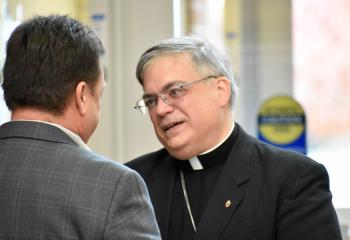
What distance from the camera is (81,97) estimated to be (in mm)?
1347

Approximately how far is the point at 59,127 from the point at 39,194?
0.50ft

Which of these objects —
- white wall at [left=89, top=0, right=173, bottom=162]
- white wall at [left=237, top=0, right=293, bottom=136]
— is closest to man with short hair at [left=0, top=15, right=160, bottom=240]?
white wall at [left=89, top=0, right=173, bottom=162]

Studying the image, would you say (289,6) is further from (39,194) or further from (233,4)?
(39,194)

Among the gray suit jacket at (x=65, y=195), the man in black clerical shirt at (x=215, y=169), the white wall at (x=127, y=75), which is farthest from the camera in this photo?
the white wall at (x=127, y=75)

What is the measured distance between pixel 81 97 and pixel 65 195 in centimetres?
22

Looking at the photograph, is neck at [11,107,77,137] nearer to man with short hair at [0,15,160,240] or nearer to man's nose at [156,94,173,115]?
man with short hair at [0,15,160,240]

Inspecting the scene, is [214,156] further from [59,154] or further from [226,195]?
[59,154]

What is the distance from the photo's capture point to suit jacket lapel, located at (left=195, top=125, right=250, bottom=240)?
1.85 metres

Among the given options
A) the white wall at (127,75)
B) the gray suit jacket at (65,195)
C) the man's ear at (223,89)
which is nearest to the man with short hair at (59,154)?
the gray suit jacket at (65,195)

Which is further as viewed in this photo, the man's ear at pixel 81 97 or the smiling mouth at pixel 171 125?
the smiling mouth at pixel 171 125

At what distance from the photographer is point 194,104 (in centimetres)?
192

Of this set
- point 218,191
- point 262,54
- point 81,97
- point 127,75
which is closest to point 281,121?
point 262,54

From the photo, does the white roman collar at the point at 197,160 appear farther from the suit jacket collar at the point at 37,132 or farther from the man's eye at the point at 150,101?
the suit jacket collar at the point at 37,132

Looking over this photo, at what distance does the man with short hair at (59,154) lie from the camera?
125cm
